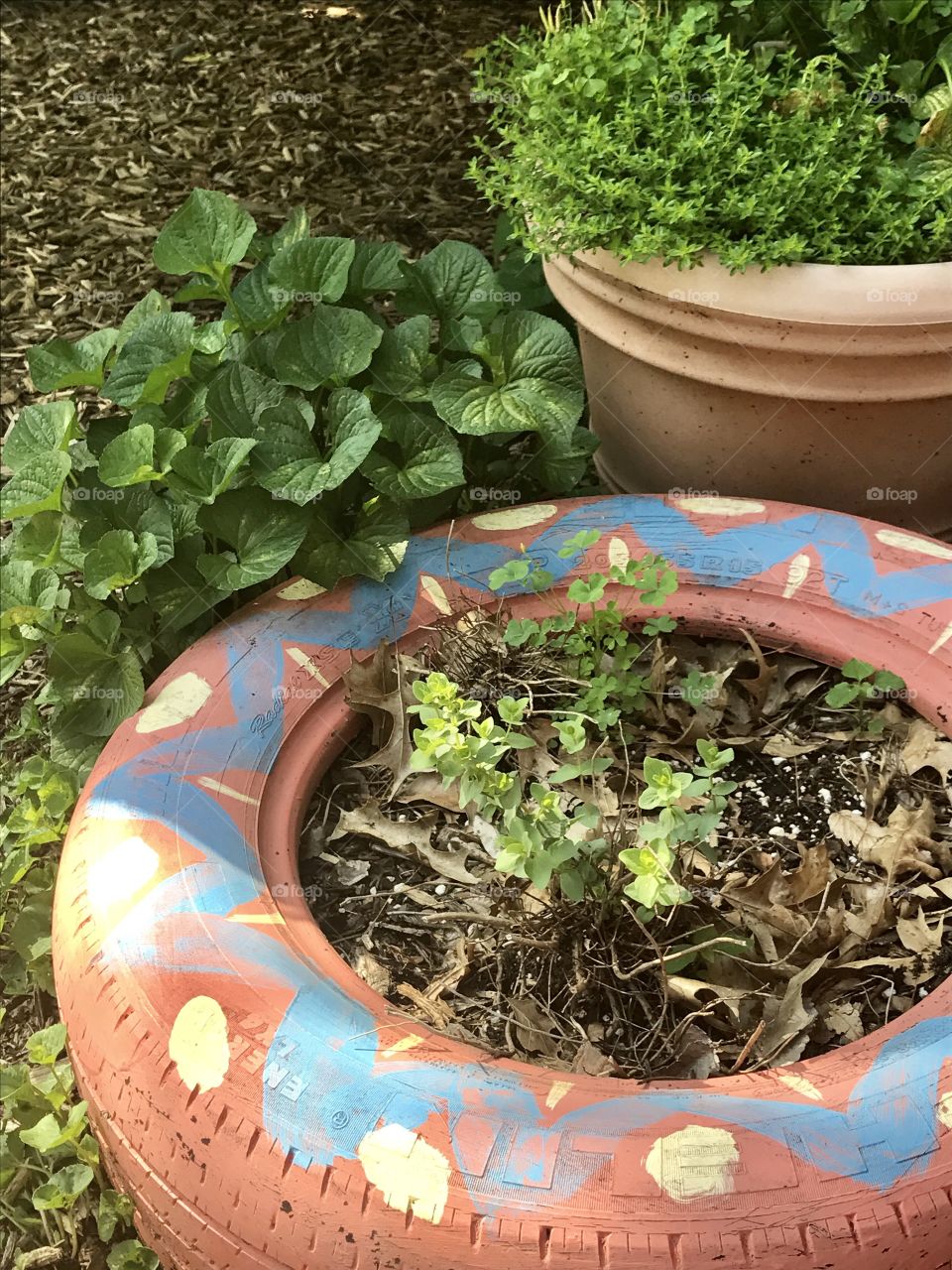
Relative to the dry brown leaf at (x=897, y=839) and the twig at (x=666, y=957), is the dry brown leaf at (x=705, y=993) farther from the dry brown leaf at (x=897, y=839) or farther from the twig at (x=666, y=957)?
the dry brown leaf at (x=897, y=839)

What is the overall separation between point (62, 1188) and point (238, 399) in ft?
3.75

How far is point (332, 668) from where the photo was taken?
1.69m

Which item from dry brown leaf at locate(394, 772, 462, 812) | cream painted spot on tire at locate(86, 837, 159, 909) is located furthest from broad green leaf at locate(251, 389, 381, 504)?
cream painted spot on tire at locate(86, 837, 159, 909)

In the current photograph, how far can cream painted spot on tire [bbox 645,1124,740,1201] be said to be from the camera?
107cm

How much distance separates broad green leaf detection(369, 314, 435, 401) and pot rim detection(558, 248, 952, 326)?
0.36m

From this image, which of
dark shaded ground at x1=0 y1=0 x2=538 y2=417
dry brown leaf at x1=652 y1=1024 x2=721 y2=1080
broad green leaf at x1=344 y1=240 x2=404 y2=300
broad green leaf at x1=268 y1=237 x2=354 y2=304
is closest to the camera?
dry brown leaf at x1=652 y1=1024 x2=721 y2=1080

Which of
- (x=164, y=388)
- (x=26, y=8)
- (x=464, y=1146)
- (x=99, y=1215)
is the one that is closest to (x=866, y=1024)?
(x=464, y=1146)

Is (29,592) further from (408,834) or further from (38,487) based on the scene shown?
(408,834)

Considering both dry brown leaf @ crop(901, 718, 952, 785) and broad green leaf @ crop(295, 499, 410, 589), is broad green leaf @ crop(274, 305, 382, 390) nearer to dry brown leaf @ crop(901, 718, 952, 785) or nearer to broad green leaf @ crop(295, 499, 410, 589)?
broad green leaf @ crop(295, 499, 410, 589)

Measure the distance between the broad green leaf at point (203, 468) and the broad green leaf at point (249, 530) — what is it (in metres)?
0.04

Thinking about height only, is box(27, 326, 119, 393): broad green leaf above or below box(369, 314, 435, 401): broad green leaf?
above

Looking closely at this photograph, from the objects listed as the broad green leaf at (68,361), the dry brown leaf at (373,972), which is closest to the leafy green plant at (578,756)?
the dry brown leaf at (373,972)

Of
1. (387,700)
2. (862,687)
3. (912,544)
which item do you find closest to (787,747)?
(862,687)

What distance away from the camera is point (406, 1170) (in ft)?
3.62
